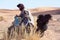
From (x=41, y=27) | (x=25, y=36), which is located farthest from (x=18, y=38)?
(x=41, y=27)

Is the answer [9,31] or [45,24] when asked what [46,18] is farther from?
[9,31]

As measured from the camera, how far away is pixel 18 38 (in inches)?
467

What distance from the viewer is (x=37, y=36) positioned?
11.8 metres

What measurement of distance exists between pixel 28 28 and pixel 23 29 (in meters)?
0.21

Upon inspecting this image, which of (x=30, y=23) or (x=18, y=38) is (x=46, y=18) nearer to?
(x=30, y=23)

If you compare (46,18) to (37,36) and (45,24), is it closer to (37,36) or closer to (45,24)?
(45,24)

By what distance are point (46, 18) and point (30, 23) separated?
31.7 inches

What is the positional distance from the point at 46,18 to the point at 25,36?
134cm

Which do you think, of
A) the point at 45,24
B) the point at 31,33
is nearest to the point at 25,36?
the point at 31,33

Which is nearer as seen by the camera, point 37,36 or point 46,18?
point 37,36

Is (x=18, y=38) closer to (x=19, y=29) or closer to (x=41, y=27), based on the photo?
(x=19, y=29)

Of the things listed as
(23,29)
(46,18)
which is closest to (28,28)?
(23,29)

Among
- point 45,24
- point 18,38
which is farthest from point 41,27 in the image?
point 18,38

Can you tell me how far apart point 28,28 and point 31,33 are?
0.24 meters
